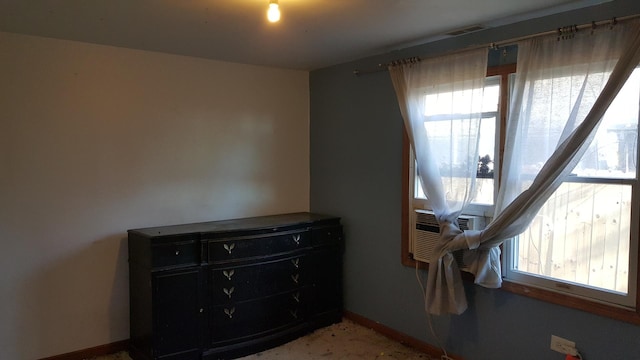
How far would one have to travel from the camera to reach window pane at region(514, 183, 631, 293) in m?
2.37

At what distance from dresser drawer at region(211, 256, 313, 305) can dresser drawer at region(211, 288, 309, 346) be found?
0.06m

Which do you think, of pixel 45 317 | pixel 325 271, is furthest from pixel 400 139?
pixel 45 317

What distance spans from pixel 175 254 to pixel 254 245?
598 mm

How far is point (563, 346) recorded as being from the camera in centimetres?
256

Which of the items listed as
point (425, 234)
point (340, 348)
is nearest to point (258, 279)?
point (340, 348)

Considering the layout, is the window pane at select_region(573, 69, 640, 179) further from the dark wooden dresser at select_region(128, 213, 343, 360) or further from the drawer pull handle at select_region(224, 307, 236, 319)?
the drawer pull handle at select_region(224, 307, 236, 319)

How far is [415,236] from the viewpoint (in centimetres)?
332

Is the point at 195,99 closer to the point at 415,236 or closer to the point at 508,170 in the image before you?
the point at 415,236

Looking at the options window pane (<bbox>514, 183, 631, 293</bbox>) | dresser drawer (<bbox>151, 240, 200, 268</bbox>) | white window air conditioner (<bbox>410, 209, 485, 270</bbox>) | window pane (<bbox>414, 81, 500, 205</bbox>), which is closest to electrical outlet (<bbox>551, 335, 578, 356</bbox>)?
window pane (<bbox>514, 183, 631, 293</bbox>)

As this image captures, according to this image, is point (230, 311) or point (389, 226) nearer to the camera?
point (230, 311)

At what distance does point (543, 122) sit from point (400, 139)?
115 cm

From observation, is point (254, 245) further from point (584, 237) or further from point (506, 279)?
point (584, 237)

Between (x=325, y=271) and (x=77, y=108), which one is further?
(x=325, y=271)

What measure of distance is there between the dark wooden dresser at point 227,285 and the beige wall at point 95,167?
230 mm
